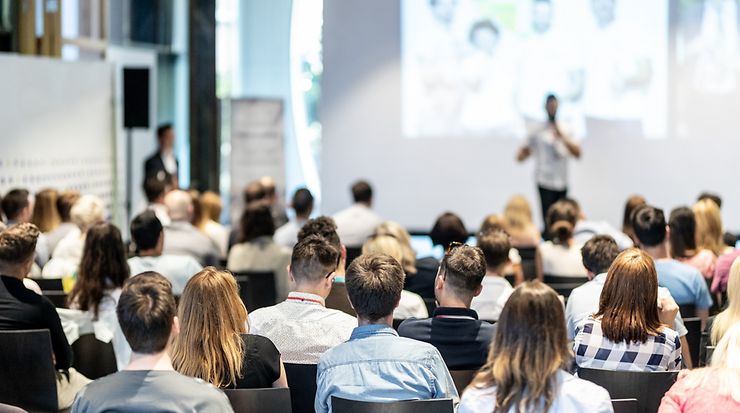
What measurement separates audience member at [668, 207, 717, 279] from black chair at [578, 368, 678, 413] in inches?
92.4

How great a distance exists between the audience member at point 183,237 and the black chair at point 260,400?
3628 millimetres

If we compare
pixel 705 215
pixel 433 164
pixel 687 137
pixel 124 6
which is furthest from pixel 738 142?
pixel 124 6

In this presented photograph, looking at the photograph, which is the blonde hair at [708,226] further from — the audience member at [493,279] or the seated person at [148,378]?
the seated person at [148,378]

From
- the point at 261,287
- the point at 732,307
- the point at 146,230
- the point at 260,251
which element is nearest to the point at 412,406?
the point at 732,307

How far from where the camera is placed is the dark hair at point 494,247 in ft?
16.3

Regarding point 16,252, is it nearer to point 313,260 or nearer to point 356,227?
point 313,260

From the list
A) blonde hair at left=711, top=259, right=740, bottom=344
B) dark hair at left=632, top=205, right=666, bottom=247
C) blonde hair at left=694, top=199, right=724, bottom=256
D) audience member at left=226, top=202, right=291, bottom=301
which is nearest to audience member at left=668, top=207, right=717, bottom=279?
blonde hair at left=694, top=199, right=724, bottom=256

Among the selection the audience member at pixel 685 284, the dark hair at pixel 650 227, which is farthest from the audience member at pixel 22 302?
the dark hair at pixel 650 227

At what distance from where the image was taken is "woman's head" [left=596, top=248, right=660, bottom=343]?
3.52 m

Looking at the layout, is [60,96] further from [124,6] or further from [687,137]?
[687,137]

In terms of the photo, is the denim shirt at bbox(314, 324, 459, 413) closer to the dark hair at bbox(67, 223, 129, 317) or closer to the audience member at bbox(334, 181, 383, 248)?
the dark hair at bbox(67, 223, 129, 317)

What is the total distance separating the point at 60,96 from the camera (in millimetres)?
9484

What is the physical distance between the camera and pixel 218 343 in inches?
128

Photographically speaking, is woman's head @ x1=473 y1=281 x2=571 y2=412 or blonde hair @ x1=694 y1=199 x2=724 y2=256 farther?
blonde hair @ x1=694 y1=199 x2=724 y2=256
